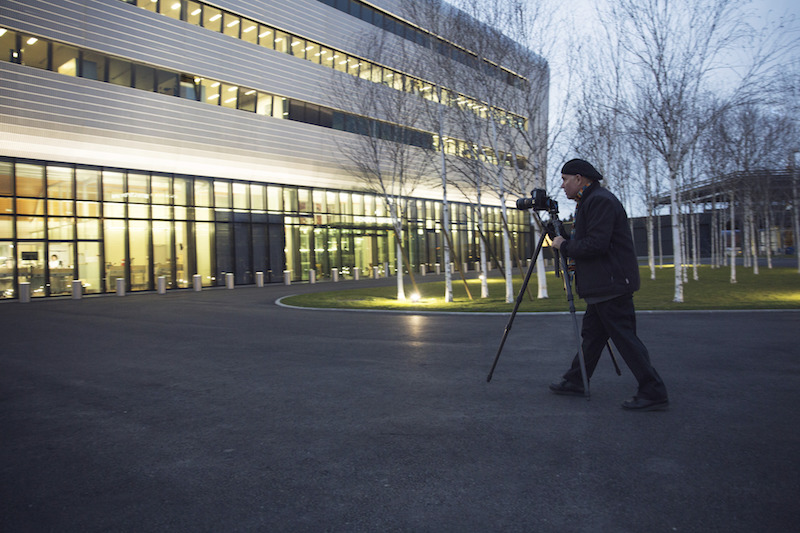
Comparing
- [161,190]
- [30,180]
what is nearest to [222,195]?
[161,190]

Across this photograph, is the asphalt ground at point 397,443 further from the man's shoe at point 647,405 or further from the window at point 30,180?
the window at point 30,180

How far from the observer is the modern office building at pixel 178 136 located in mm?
21219

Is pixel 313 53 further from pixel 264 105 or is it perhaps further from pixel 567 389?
pixel 567 389

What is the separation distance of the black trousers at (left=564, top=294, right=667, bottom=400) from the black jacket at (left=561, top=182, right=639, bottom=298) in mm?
132

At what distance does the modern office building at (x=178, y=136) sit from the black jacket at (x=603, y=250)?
46.1 feet

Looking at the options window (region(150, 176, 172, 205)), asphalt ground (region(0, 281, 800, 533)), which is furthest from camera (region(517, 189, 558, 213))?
window (region(150, 176, 172, 205))

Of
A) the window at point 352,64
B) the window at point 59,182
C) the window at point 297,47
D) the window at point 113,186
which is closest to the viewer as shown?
the window at point 59,182

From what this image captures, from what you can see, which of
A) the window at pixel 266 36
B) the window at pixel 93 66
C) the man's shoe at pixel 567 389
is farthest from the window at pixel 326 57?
the man's shoe at pixel 567 389

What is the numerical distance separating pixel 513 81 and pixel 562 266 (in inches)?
529

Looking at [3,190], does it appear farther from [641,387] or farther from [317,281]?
[641,387]

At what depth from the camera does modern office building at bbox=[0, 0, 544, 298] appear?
2122cm

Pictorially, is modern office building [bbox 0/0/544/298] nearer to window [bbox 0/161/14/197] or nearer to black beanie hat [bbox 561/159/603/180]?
window [bbox 0/161/14/197]

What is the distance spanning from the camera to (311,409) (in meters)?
4.60

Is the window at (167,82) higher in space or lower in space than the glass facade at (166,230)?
higher
